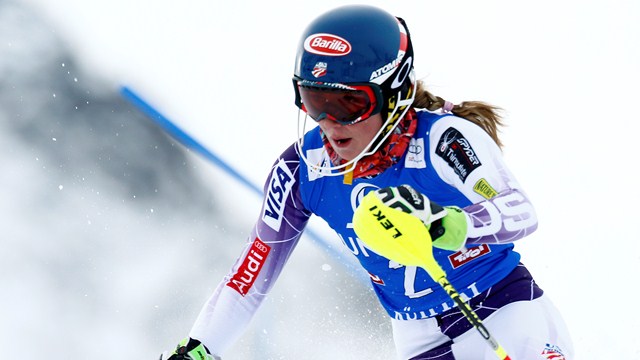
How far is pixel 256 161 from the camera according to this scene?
838cm

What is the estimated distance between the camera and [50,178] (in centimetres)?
759

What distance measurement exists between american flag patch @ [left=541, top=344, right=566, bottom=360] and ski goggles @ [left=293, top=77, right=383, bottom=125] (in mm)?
999

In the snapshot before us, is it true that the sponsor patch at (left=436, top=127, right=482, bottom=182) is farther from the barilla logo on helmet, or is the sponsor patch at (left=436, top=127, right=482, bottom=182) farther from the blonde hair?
the barilla logo on helmet

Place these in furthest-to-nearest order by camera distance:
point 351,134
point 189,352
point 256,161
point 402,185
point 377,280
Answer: point 256,161, point 377,280, point 189,352, point 351,134, point 402,185

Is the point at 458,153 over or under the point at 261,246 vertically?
under

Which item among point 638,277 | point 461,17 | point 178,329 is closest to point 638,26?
point 461,17

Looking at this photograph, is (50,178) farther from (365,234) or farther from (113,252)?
(365,234)

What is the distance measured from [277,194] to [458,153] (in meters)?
0.91

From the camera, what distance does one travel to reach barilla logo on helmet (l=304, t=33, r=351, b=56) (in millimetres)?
2787

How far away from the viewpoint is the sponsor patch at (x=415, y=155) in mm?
2920

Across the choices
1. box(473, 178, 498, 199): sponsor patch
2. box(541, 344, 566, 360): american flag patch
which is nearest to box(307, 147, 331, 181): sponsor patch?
box(473, 178, 498, 199): sponsor patch

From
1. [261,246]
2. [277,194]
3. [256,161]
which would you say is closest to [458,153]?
[277,194]

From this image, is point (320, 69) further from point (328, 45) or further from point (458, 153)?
point (458, 153)

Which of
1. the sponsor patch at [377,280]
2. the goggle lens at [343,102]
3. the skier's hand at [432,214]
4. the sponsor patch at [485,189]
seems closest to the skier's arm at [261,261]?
the sponsor patch at [377,280]
